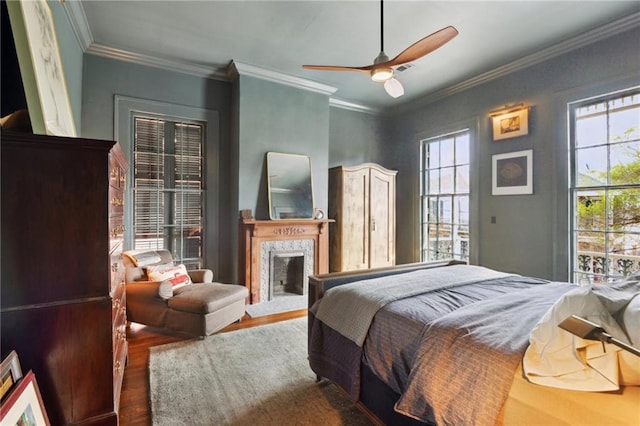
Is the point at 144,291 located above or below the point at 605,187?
below

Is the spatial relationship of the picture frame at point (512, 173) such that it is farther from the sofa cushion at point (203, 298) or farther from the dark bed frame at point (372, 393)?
the sofa cushion at point (203, 298)

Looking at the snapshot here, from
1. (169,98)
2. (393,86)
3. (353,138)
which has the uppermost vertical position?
(169,98)

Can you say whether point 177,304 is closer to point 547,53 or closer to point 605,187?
point 605,187

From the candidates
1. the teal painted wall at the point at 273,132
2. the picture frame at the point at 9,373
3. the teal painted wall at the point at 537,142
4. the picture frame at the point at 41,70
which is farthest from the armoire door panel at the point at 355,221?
the picture frame at the point at 9,373

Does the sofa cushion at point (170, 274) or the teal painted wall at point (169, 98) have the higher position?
the teal painted wall at point (169, 98)

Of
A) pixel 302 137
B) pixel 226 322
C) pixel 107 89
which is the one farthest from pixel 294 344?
pixel 107 89

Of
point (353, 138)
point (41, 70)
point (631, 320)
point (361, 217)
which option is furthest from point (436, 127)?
point (41, 70)

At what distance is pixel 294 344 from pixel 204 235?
2219 millimetres

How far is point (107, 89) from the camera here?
3682 mm

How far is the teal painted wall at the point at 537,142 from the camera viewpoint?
3.22m

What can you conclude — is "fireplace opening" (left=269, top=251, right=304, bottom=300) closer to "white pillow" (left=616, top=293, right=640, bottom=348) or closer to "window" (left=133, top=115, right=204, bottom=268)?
"window" (left=133, top=115, right=204, bottom=268)

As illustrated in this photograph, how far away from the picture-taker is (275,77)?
433cm

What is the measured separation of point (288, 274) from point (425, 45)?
138 inches

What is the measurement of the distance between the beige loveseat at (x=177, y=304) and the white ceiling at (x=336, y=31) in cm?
251
